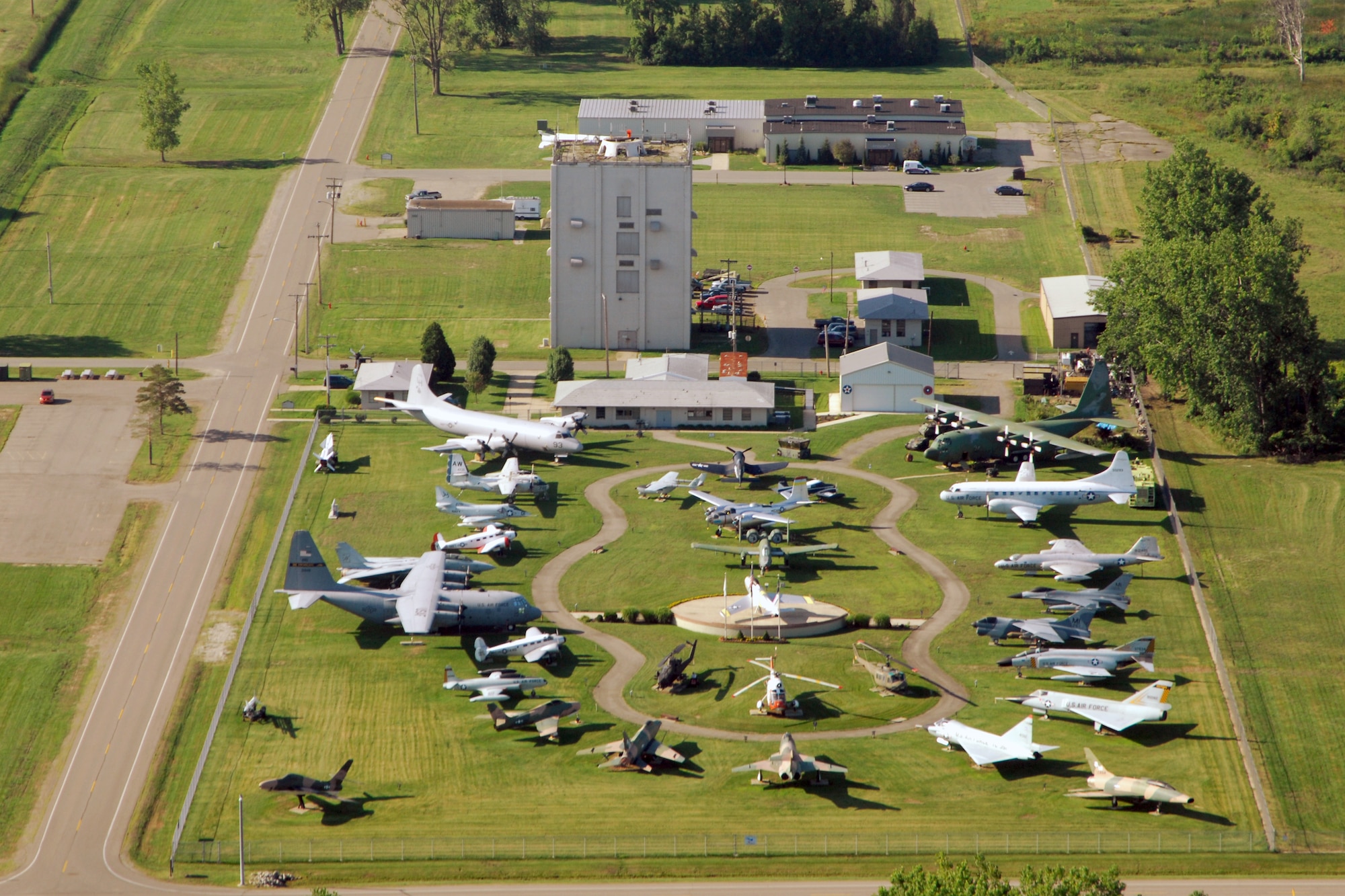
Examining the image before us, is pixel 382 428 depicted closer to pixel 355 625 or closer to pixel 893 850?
pixel 355 625

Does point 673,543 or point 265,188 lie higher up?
point 265,188

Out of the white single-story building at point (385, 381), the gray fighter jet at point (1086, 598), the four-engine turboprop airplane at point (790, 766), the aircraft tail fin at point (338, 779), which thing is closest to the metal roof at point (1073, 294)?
the gray fighter jet at point (1086, 598)

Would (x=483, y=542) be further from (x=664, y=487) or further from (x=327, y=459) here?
(x=327, y=459)

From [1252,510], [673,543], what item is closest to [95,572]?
[673,543]

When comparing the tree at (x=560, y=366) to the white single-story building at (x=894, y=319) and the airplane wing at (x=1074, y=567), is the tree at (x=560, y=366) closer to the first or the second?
the white single-story building at (x=894, y=319)

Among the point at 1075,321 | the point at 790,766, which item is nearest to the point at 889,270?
the point at 1075,321

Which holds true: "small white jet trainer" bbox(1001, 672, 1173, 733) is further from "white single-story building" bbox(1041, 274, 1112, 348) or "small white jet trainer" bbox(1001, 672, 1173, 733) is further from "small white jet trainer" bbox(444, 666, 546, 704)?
"white single-story building" bbox(1041, 274, 1112, 348)

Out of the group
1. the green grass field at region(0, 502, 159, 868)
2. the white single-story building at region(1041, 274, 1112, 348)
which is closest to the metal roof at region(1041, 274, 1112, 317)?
the white single-story building at region(1041, 274, 1112, 348)
